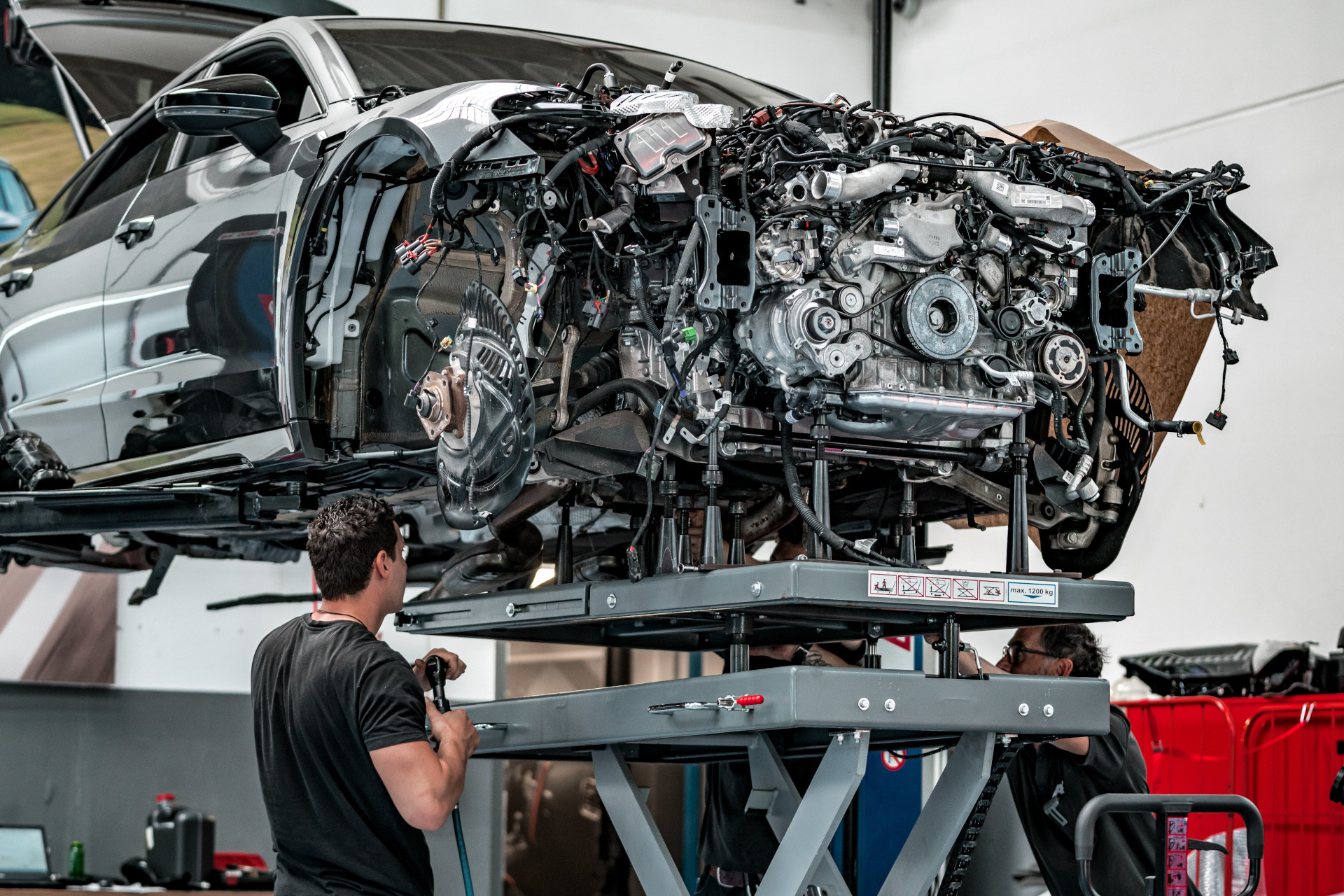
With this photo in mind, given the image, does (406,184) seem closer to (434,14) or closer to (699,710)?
(699,710)

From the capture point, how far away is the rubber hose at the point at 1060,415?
325 cm

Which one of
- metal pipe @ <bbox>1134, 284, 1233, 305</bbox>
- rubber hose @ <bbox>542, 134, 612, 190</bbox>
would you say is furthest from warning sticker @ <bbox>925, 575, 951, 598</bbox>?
rubber hose @ <bbox>542, 134, 612, 190</bbox>

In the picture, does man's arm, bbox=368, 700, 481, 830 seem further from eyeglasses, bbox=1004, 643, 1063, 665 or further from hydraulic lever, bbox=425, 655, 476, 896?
eyeglasses, bbox=1004, 643, 1063, 665

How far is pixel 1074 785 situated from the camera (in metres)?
4.18

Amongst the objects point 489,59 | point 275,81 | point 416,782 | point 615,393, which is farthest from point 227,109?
point 416,782

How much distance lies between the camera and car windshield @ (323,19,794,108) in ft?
13.3

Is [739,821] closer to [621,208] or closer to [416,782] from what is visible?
[416,782]

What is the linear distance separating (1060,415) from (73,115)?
564 centimetres

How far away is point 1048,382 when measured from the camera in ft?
10.7

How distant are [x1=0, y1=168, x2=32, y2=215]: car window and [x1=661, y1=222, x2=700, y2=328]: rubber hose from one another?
16.8 feet

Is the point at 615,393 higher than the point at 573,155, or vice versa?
the point at 573,155

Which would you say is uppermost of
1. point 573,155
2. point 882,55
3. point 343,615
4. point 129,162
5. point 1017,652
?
point 882,55

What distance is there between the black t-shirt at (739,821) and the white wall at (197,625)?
9.34 feet

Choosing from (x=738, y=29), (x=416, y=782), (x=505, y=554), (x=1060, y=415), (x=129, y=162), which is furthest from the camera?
(x=738, y=29)
